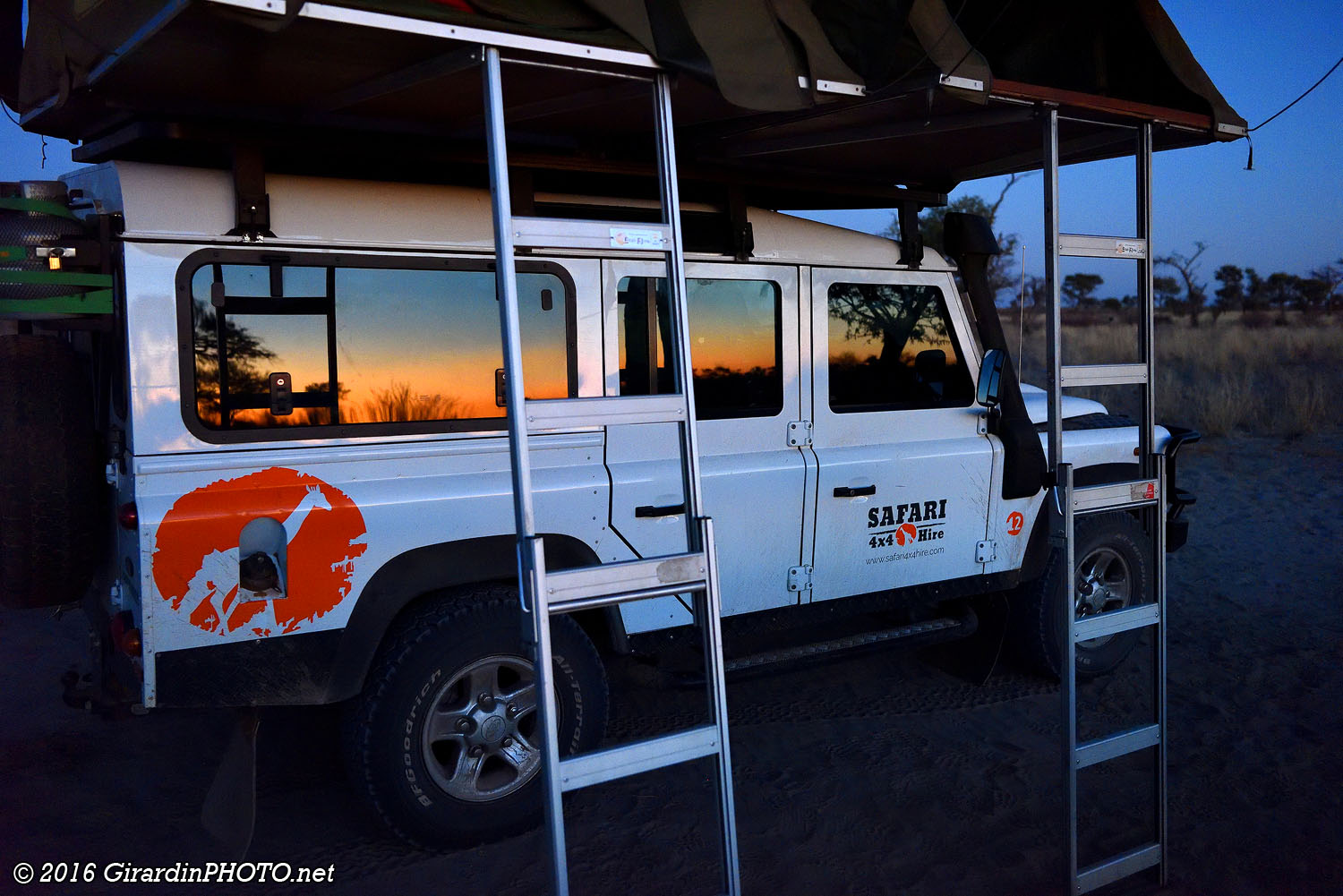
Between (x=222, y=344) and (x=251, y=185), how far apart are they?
19.5 inches

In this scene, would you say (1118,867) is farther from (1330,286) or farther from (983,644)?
(1330,286)

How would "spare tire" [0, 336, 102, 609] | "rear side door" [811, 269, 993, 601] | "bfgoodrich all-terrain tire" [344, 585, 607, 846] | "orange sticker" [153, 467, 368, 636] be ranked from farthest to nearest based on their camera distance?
"rear side door" [811, 269, 993, 601], "bfgoodrich all-terrain tire" [344, 585, 607, 846], "spare tire" [0, 336, 102, 609], "orange sticker" [153, 467, 368, 636]

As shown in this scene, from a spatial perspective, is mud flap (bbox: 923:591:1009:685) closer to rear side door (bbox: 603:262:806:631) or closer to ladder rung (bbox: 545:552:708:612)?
rear side door (bbox: 603:262:806:631)

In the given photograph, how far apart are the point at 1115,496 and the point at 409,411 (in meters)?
2.37

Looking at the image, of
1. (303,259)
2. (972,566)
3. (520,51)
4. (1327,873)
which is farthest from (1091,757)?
(303,259)

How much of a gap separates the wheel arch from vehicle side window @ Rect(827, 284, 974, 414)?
4.85ft

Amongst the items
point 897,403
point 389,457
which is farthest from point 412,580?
point 897,403

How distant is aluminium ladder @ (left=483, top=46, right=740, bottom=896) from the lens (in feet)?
8.36

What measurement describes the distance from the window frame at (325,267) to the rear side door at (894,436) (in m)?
1.14

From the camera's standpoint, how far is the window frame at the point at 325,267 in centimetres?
333

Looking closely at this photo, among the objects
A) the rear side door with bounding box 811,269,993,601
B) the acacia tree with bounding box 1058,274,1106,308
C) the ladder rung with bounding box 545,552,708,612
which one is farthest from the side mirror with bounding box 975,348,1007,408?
the acacia tree with bounding box 1058,274,1106,308

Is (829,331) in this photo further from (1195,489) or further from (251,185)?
(1195,489)

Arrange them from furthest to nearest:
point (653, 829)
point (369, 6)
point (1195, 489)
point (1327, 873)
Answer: point (1195, 489)
point (653, 829)
point (1327, 873)
point (369, 6)

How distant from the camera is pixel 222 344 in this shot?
3.40m
